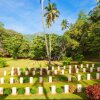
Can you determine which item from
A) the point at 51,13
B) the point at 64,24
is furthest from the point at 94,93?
the point at 64,24

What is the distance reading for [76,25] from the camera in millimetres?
69125

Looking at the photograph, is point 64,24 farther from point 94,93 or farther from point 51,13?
point 94,93

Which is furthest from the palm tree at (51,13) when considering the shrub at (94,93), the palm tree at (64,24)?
the shrub at (94,93)

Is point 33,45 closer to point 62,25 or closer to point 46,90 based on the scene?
point 62,25

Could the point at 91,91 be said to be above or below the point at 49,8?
below

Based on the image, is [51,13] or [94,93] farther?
[51,13]

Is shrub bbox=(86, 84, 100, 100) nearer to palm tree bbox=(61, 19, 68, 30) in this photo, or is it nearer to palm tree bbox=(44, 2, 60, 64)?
palm tree bbox=(44, 2, 60, 64)

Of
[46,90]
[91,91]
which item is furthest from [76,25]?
[91,91]

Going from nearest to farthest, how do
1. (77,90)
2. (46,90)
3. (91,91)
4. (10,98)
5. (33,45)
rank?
(91,91)
(10,98)
(77,90)
(46,90)
(33,45)

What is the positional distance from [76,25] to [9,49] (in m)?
18.7

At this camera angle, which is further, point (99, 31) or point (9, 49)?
point (9, 49)

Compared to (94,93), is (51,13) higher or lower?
higher

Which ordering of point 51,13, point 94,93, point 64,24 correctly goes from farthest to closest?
1. point 64,24
2. point 51,13
3. point 94,93

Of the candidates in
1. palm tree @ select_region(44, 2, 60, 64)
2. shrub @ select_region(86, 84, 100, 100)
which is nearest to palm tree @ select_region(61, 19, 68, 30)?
palm tree @ select_region(44, 2, 60, 64)
